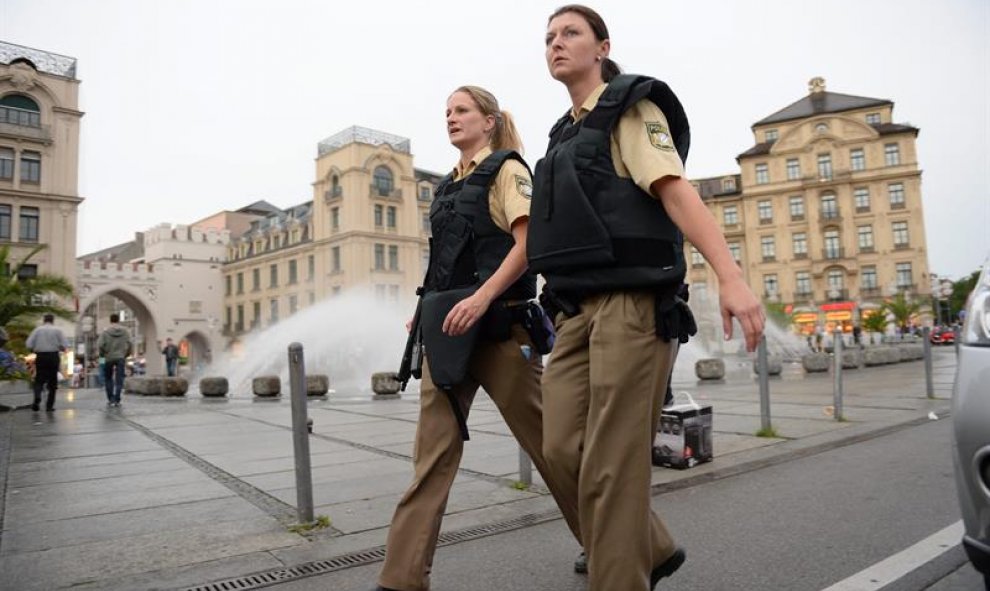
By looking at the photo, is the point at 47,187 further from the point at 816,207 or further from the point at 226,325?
the point at 816,207

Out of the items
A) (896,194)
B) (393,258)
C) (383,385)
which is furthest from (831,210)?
(383,385)

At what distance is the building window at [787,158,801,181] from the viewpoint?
2335 inches

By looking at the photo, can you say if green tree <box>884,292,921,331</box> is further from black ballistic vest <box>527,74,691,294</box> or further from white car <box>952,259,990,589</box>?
black ballistic vest <box>527,74,691,294</box>

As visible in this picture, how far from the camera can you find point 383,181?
5697 centimetres

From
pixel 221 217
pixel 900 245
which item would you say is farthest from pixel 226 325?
pixel 900 245

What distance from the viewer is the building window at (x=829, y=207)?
58.1m

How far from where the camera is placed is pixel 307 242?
198ft

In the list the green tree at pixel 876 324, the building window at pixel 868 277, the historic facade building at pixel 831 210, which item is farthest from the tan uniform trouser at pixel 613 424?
the building window at pixel 868 277

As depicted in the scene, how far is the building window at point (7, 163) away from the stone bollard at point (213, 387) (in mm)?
36083

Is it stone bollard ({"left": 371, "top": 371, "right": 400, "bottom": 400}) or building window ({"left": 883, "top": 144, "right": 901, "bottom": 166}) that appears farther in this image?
building window ({"left": 883, "top": 144, "right": 901, "bottom": 166})

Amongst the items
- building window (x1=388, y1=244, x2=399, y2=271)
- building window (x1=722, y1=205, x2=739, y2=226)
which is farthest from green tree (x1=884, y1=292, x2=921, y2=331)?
building window (x1=388, y1=244, x2=399, y2=271)

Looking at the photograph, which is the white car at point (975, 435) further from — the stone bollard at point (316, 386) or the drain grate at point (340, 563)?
the stone bollard at point (316, 386)

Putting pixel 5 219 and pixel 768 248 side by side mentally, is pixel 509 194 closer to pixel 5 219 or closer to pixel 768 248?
pixel 5 219

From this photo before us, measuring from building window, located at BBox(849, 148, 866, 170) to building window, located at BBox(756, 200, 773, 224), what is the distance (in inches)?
292
